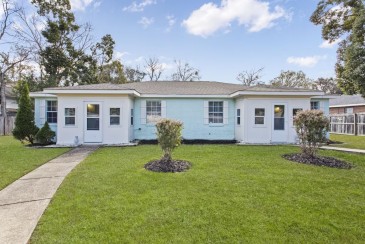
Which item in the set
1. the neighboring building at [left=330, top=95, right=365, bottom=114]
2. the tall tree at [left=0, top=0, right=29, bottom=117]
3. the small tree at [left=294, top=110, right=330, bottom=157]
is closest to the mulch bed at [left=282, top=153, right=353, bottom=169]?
the small tree at [left=294, top=110, right=330, bottom=157]

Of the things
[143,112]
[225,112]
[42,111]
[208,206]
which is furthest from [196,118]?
[208,206]

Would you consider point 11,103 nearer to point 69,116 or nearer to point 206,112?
point 69,116

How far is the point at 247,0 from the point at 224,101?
5646 millimetres

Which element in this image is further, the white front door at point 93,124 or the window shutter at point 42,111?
the window shutter at point 42,111

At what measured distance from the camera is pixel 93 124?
12250 mm

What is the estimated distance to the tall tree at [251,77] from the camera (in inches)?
1527

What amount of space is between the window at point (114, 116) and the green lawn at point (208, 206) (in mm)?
5574

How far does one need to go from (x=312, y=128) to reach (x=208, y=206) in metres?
5.37

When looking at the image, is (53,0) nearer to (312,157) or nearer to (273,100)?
(273,100)

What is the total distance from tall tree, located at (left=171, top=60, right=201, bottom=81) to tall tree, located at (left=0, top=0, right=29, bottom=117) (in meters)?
20.8

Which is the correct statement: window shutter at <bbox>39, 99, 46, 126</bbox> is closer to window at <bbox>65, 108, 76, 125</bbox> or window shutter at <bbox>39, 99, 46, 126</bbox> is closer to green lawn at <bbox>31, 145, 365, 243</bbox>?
window at <bbox>65, 108, 76, 125</bbox>

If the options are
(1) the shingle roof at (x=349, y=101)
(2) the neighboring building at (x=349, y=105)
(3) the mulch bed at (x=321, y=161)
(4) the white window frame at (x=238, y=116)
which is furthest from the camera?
(1) the shingle roof at (x=349, y=101)

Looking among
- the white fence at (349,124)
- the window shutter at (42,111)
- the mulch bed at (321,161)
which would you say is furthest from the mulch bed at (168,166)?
the white fence at (349,124)

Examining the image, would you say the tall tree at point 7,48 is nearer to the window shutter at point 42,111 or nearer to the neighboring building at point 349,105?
the window shutter at point 42,111
